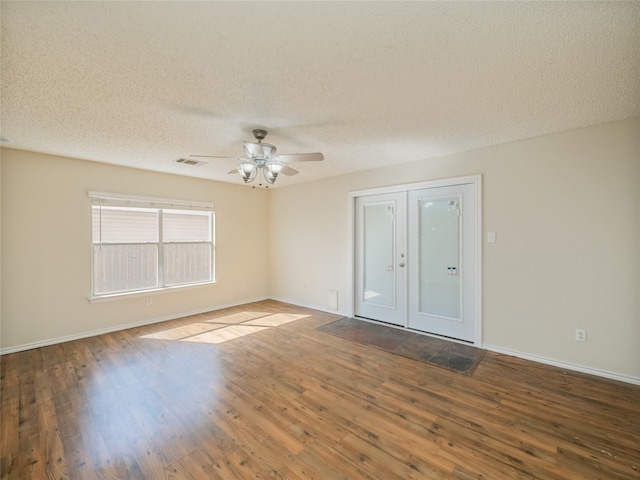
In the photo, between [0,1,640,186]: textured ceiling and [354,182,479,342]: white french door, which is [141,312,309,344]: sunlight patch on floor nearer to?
[354,182,479,342]: white french door

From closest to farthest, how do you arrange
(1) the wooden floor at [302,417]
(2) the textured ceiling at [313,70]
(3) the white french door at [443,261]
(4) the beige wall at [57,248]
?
(2) the textured ceiling at [313,70] → (1) the wooden floor at [302,417] → (4) the beige wall at [57,248] → (3) the white french door at [443,261]

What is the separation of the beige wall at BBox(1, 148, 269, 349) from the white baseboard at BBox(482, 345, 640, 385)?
500 centimetres

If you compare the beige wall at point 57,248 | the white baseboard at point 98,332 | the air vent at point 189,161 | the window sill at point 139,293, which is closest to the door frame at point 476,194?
the air vent at point 189,161

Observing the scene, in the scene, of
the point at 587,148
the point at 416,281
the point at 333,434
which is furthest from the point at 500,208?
the point at 333,434

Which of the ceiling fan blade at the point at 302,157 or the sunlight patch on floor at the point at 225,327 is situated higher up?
the ceiling fan blade at the point at 302,157

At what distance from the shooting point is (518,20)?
1507 mm

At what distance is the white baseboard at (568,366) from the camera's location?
8.90ft

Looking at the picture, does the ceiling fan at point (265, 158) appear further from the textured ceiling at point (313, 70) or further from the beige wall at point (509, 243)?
the beige wall at point (509, 243)

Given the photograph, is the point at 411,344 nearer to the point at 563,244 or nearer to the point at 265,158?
the point at 563,244

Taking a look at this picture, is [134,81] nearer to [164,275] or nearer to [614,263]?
[164,275]

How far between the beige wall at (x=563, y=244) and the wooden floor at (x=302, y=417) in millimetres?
339

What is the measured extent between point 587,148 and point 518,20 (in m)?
2.23

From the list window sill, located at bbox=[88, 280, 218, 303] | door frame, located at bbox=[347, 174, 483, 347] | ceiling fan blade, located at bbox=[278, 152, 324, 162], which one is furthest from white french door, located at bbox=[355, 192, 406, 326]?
window sill, located at bbox=[88, 280, 218, 303]

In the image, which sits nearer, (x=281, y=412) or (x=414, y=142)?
(x=281, y=412)
